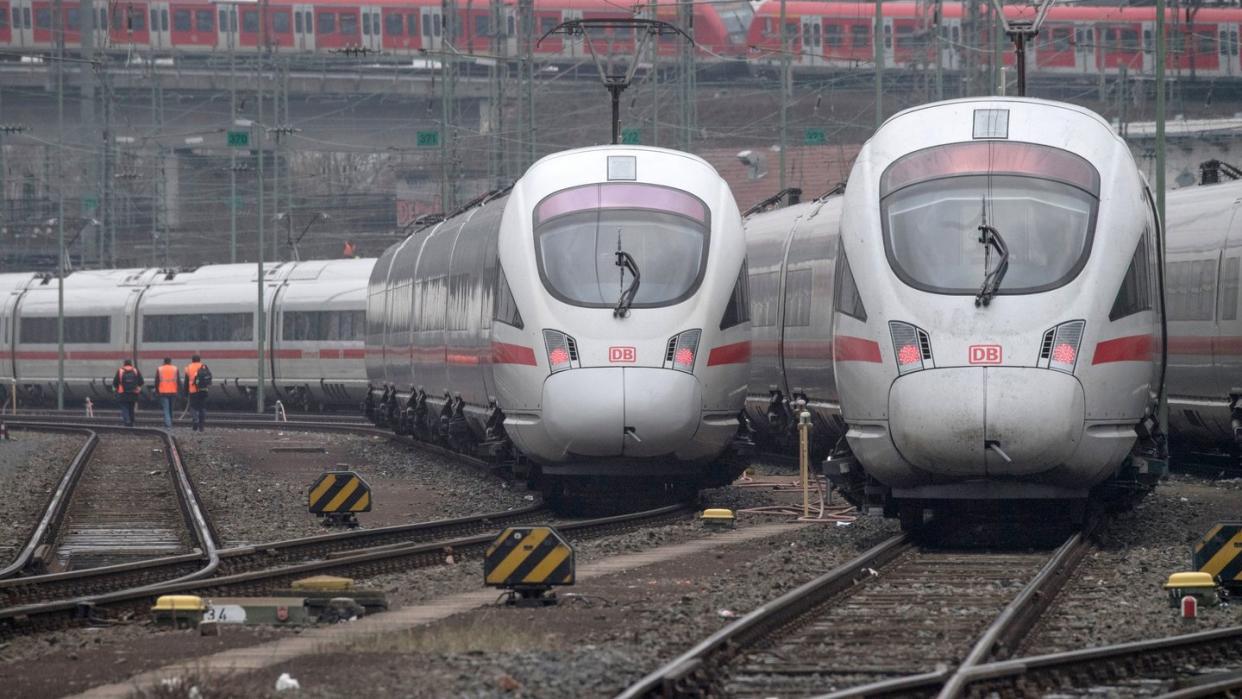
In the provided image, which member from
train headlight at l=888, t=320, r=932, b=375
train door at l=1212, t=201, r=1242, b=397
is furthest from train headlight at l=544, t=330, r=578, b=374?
train door at l=1212, t=201, r=1242, b=397

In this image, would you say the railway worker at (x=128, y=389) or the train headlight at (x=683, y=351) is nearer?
the train headlight at (x=683, y=351)

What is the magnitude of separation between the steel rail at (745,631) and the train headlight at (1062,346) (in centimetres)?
181

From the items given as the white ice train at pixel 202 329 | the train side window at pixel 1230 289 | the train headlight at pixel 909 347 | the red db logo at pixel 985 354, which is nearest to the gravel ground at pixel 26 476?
the train headlight at pixel 909 347

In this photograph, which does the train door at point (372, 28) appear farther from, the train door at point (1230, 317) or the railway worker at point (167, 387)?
the train door at point (1230, 317)

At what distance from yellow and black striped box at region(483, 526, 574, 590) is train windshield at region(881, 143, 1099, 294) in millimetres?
3851

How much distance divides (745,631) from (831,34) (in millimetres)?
62963

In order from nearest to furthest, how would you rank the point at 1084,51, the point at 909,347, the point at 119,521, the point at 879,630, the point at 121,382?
the point at 879,630 → the point at 909,347 → the point at 119,521 → the point at 121,382 → the point at 1084,51

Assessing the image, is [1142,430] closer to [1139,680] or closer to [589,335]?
[589,335]

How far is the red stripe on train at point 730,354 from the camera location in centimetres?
1891

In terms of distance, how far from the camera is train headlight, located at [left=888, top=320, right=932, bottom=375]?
1480 cm

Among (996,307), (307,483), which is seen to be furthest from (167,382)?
(996,307)

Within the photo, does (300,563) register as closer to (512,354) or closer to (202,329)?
(512,354)

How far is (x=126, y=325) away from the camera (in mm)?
54625

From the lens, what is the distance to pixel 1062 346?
48.1 ft
